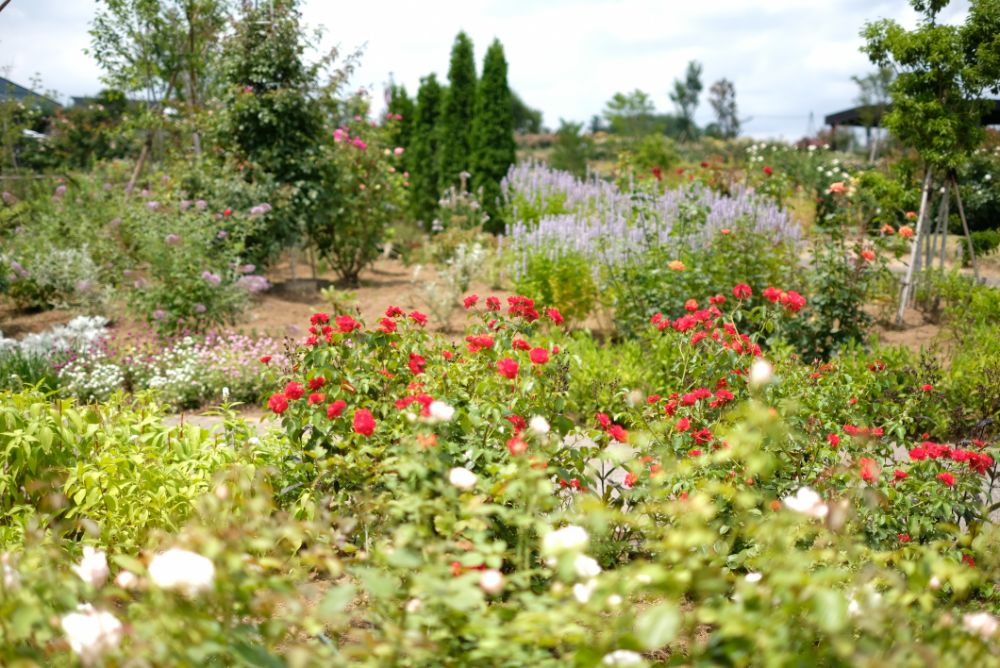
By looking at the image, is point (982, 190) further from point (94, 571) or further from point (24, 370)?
point (94, 571)

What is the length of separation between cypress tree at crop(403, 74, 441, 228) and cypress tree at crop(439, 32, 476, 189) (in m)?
0.49

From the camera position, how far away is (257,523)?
1550mm

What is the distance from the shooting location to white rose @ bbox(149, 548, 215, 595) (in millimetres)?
1229

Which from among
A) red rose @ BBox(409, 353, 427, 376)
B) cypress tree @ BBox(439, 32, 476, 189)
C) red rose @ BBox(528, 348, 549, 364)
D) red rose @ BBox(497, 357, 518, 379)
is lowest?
red rose @ BBox(409, 353, 427, 376)

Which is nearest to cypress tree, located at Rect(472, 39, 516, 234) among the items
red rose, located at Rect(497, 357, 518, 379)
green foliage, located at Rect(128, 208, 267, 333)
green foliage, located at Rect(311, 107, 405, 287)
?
green foliage, located at Rect(311, 107, 405, 287)

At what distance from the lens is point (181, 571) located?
124cm

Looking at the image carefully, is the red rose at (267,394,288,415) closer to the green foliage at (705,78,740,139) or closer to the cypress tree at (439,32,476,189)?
the cypress tree at (439,32,476,189)

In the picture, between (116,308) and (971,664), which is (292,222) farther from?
(971,664)

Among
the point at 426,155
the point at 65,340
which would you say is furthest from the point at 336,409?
the point at 426,155

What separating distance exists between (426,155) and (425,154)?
35 millimetres

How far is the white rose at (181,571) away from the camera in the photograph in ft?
4.03

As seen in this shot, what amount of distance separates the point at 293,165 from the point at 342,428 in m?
7.24

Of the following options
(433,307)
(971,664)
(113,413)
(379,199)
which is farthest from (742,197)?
(971,664)

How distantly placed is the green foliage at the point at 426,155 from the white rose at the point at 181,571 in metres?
14.2
